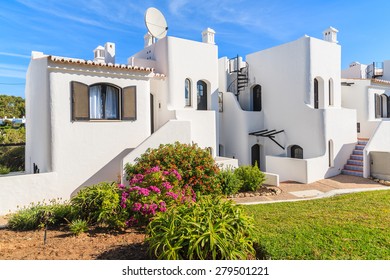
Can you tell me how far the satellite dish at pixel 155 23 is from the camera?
58.5 ft

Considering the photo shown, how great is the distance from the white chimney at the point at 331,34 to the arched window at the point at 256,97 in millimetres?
6359

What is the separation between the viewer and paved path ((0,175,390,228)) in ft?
40.0

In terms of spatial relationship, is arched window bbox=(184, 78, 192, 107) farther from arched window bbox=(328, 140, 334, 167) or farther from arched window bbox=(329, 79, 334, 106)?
arched window bbox=(329, 79, 334, 106)

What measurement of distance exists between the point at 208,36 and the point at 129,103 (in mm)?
8847

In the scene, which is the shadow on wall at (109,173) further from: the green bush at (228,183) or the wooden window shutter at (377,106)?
the wooden window shutter at (377,106)

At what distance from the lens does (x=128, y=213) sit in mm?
7145

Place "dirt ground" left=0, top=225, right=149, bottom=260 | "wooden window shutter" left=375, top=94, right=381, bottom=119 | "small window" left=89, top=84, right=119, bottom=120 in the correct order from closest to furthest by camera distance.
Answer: "dirt ground" left=0, top=225, right=149, bottom=260
"small window" left=89, top=84, right=119, bottom=120
"wooden window shutter" left=375, top=94, right=381, bottom=119

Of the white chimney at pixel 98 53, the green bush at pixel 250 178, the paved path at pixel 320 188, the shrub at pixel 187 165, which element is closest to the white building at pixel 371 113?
the paved path at pixel 320 188

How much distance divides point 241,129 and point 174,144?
26.4 feet

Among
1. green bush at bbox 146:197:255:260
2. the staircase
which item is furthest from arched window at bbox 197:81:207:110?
green bush at bbox 146:197:255:260

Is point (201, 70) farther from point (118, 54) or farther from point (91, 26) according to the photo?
point (91, 26)

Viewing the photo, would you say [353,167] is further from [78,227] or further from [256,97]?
[78,227]

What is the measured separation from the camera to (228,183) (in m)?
12.8
